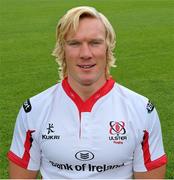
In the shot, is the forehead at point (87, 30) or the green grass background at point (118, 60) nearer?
the forehead at point (87, 30)

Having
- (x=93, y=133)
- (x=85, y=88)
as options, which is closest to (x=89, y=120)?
(x=93, y=133)

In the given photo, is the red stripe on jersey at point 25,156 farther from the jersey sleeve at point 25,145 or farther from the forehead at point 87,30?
the forehead at point 87,30

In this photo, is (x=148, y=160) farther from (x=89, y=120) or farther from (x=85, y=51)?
(x=85, y=51)

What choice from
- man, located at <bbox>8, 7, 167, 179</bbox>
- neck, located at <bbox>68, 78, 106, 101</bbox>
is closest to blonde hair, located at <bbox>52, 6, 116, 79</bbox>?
man, located at <bbox>8, 7, 167, 179</bbox>

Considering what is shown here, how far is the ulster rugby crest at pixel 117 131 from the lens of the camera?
114 inches

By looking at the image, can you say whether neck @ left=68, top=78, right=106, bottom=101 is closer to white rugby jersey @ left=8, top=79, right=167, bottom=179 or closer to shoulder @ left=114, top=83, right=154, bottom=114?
white rugby jersey @ left=8, top=79, right=167, bottom=179

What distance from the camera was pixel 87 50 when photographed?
2822 mm

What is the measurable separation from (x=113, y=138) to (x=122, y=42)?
11748mm

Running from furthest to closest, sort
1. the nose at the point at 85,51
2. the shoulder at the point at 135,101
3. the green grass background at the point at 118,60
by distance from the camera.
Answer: the green grass background at the point at 118,60, the shoulder at the point at 135,101, the nose at the point at 85,51

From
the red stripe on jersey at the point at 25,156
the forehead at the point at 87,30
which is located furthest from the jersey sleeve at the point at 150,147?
the red stripe on jersey at the point at 25,156

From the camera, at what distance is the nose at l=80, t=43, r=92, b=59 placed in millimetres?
2822

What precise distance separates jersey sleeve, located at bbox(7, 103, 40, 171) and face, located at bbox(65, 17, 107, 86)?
422 millimetres

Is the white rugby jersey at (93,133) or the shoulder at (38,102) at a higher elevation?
the shoulder at (38,102)

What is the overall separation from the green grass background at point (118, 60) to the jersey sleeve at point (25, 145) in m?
2.38
